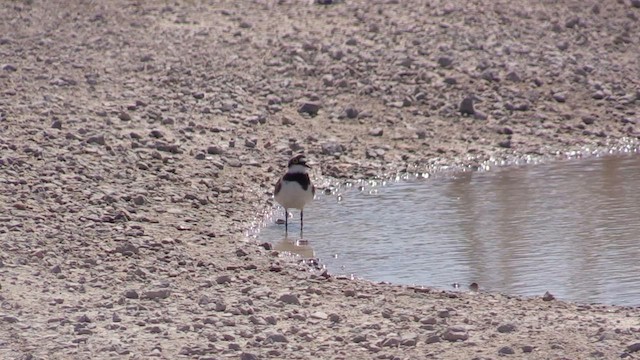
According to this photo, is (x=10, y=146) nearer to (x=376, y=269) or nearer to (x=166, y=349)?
(x=376, y=269)

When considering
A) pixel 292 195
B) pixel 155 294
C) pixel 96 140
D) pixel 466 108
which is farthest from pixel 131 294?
pixel 466 108

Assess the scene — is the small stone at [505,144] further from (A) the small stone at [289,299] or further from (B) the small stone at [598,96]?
(A) the small stone at [289,299]

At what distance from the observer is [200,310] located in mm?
9297

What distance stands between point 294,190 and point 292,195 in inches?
1.9

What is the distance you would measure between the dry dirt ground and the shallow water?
55cm

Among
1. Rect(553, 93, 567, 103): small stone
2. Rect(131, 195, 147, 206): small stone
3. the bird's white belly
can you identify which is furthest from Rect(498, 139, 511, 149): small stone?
Rect(131, 195, 147, 206): small stone

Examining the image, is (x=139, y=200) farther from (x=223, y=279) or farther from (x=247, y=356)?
(x=247, y=356)

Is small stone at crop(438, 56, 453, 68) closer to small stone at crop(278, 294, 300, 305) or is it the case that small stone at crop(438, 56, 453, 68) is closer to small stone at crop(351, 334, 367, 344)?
small stone at crop(278, 294, 300, 305)

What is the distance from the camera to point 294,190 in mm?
12547

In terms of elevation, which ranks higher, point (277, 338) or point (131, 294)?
point (131, 294)

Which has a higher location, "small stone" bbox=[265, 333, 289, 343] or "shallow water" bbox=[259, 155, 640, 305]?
"shallow water" bbox=[259, 155, 640, 305]

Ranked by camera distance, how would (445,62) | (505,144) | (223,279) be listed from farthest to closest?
(445,62) → (505,144) → (223,279)

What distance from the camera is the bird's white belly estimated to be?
493 inches

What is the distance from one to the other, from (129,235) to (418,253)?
2328 millimetres
